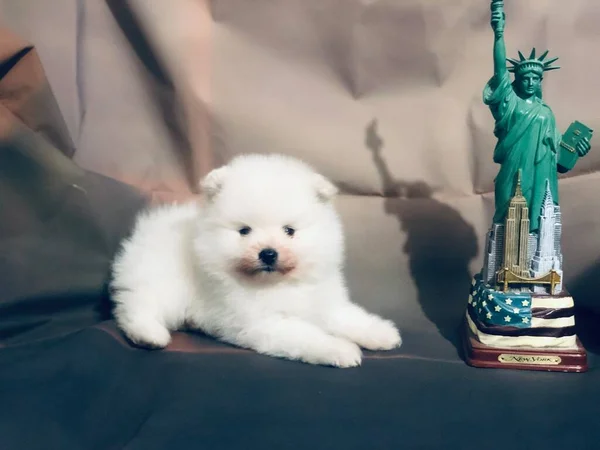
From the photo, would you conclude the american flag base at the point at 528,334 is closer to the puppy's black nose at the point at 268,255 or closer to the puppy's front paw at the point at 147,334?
the puppy's black nose at the point at 268,255

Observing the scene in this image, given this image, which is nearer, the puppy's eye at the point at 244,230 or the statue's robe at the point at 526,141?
the statue's robe at the point at 526,141

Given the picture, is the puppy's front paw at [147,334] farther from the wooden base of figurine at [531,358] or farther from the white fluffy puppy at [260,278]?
the wooden base of figurine at [531,358]

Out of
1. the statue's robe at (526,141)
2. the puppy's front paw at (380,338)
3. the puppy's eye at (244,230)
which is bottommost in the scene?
the puppy's front paw at (380,338)

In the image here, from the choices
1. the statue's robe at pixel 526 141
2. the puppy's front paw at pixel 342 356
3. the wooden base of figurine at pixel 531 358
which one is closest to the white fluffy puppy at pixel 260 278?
the puppy's front paw at pixel 342 356

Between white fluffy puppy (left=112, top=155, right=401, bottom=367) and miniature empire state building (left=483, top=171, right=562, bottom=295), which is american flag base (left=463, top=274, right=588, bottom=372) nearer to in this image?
miniature empire state building (left=483, top=171, right=562, bottom=295)

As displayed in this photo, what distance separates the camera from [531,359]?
115cm

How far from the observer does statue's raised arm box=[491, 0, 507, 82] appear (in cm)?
111

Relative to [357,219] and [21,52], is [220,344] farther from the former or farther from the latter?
[21,52]

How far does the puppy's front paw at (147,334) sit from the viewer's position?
4.04 ft

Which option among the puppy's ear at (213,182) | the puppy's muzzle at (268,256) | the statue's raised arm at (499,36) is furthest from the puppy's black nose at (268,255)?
the statue's raised arm at (499,36)

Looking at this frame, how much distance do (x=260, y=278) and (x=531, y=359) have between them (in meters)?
0.55

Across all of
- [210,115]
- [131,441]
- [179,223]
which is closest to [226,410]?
[131,441]

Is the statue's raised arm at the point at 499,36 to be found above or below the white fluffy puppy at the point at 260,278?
above

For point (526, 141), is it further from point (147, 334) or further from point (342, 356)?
point (147, 334)
